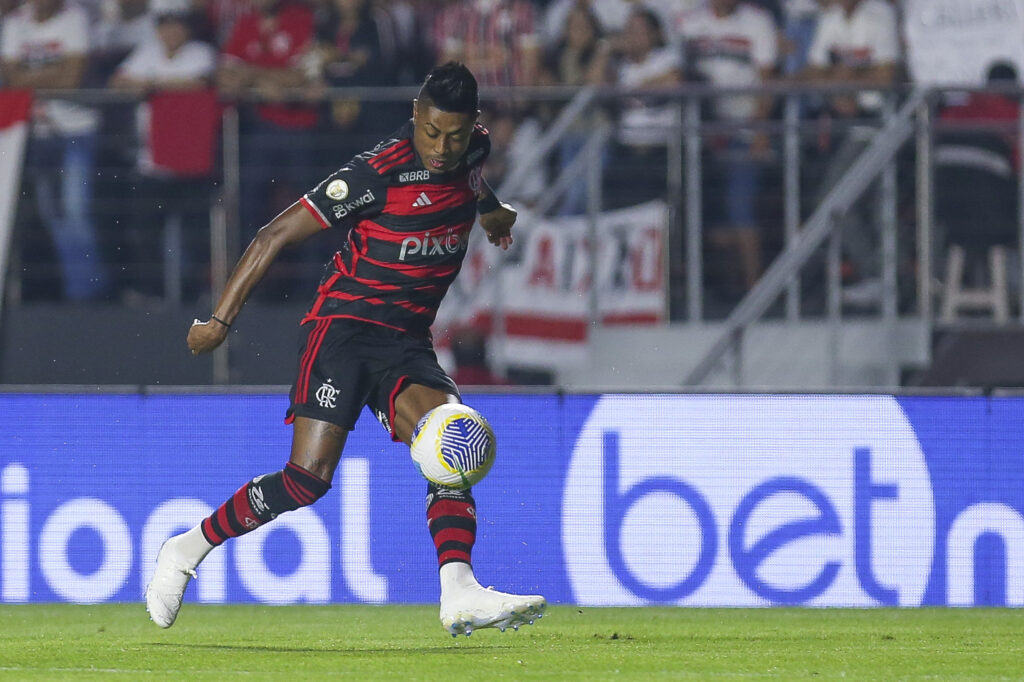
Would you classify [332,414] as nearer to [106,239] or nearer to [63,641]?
[63,641]

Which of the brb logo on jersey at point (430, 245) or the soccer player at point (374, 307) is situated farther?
the brb logo on jersey at point (430, 245)

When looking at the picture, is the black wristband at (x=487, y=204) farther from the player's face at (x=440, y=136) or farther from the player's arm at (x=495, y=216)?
the player's face at (x=440, y=136)

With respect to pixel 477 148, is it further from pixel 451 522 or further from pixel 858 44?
pixel 858 44

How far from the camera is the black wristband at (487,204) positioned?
282 inches

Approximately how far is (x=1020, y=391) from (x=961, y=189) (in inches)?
117

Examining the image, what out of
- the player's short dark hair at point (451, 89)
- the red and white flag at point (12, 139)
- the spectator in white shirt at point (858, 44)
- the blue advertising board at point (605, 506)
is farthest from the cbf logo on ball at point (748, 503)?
the red and white flag at point (12, 139)

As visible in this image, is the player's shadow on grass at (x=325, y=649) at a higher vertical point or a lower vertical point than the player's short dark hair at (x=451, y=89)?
lower

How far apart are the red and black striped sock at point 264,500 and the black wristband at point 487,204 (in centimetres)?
132

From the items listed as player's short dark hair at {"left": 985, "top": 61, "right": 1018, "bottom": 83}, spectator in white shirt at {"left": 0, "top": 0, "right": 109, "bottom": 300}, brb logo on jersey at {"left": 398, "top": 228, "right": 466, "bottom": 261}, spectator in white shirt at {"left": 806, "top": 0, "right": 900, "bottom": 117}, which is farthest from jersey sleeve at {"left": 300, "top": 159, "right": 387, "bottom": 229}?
player's short dark hair at {"left": 985, "top": 61, "right": 1018, "bottom": 83}

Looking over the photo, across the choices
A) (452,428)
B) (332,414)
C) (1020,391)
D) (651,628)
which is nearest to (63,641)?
(332,414)

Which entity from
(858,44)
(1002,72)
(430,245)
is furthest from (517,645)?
(1002,72)

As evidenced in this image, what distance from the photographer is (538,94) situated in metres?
11.3

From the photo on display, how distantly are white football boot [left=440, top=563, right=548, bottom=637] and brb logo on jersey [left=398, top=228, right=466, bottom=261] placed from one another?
129cm

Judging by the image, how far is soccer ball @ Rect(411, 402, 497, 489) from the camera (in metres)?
6.33
